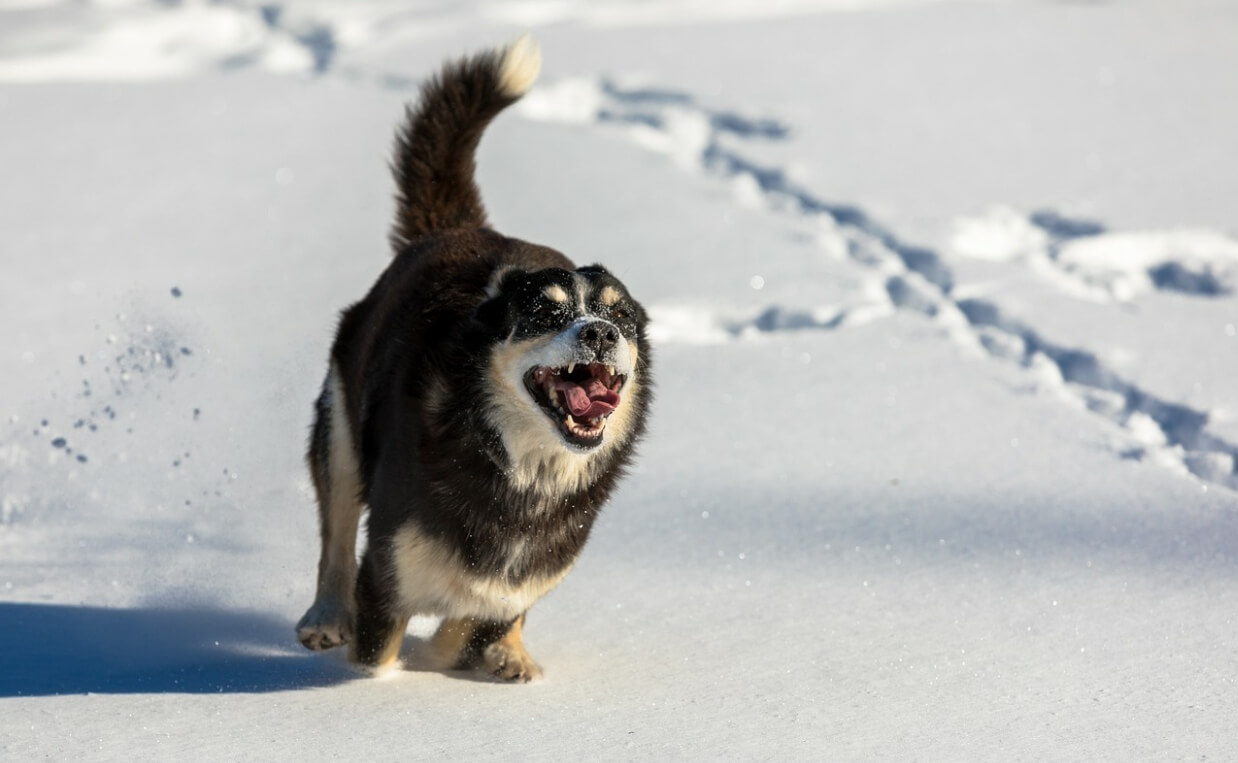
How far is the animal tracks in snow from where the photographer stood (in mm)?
5727

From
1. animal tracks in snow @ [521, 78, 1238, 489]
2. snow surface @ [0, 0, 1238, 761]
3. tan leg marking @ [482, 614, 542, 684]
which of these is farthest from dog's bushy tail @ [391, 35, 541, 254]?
animal tracks in snow @ [521, 78, 1238, 489]

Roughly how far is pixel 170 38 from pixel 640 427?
7034 mm

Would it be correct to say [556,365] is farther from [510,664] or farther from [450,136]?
[450,136]

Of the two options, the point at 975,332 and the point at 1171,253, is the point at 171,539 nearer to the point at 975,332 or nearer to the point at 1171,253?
the point at 975,332

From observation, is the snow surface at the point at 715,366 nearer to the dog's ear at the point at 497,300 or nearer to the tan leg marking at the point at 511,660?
the tan leg marking at the point at 511,660

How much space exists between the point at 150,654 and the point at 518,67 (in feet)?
6.80

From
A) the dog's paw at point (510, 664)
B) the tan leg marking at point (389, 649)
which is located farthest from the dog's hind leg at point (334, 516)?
the dog's paw at point (510, 664)

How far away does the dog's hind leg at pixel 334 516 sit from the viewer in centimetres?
417

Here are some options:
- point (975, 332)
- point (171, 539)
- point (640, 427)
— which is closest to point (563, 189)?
point (975, 332)

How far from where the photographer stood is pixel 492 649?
396 cm

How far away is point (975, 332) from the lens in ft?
21.2

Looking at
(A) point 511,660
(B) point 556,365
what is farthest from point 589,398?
(A) point 511,660

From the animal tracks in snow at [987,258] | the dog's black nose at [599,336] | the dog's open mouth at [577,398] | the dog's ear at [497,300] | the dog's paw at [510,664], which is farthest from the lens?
the animal tracks in snow at [987,258]

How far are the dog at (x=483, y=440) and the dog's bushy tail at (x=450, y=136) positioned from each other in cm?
60
